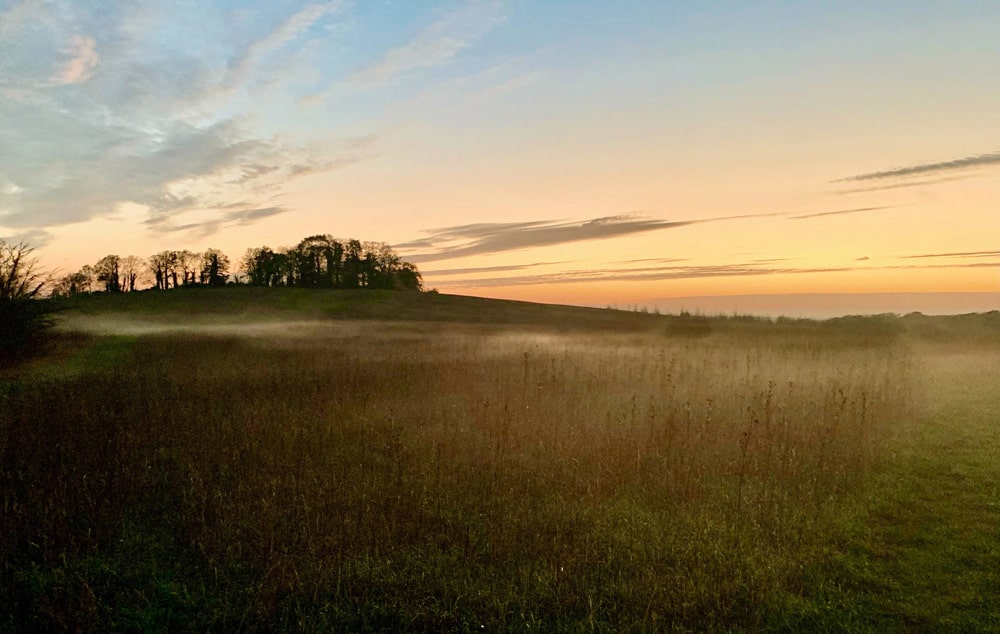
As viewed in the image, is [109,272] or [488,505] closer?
[488,505]

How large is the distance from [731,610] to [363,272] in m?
62.4

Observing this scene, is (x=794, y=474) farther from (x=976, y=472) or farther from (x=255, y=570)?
(x=255, y=570)

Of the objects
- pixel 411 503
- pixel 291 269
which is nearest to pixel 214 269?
pixel 291 269

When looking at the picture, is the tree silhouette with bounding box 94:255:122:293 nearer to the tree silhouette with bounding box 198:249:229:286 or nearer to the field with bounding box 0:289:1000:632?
the tree silhouette with bounding box 198:249:229:286

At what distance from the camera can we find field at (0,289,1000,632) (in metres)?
5.01

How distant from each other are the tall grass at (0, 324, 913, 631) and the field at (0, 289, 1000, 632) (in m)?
0.04

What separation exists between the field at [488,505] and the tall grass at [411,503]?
0.12 feet

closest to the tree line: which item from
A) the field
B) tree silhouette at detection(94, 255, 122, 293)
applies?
tree silhouette at detection(94, 255, 122, 293)

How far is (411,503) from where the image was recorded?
6.96 m

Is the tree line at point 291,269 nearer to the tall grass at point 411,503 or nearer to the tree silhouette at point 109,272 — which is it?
the tree silhouette at point 109,272

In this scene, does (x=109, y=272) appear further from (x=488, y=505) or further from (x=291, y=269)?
(x=488, y=505)

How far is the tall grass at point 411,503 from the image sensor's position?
5008 millimetres

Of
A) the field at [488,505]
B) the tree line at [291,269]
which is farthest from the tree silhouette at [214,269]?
the field at [488,505]

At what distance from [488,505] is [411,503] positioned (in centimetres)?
93
